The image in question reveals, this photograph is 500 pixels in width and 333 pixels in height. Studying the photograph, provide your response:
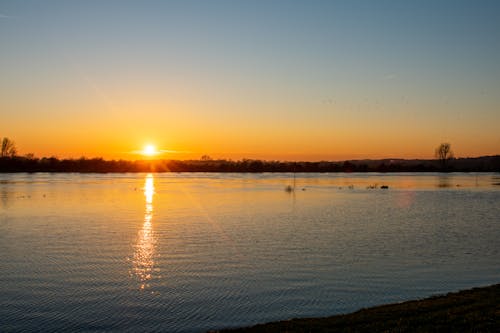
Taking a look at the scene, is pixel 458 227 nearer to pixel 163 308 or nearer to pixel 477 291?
pixel 477 291

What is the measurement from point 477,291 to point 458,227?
64.3ft

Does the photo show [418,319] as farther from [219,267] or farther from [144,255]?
[144,255]

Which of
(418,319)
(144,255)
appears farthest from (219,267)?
(418,319)

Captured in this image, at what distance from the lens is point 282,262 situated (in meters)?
21.6

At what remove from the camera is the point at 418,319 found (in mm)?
11648

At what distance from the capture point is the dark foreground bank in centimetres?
1087

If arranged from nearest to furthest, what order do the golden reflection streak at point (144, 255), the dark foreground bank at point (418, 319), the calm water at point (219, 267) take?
the dark foreground bank at point (418, 319) < the calm water at point (219, 267) < the golden reflection streak at point (144, 255)

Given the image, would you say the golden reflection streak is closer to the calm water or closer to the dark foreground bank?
the calm water

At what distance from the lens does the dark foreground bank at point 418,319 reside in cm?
1087

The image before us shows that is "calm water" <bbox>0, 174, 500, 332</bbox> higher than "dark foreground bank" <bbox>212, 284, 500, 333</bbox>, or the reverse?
"dark foreground bank" <bbox>212, 284, 500, 333</bbox>

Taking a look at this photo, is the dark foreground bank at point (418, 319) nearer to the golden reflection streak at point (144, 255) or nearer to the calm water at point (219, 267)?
the calm water at point (219, 267)

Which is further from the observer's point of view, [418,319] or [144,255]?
[144,255]

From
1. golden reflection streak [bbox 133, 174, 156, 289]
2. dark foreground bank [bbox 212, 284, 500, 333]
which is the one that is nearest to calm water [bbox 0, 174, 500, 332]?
golden reflection streak [bbox 133, 174, 156, 289]

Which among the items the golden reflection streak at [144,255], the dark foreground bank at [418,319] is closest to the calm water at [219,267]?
the golden reflection streak at [144,255]
